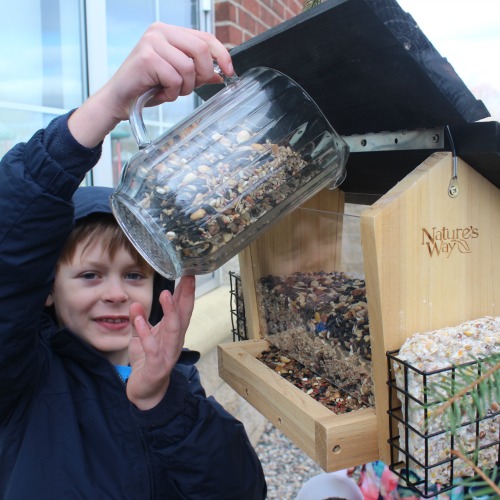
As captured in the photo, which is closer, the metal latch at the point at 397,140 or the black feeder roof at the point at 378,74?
the black feeder roof at the point at 378,74

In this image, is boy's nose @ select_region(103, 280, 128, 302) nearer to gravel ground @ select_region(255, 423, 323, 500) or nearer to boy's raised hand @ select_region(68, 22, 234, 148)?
boy's raised hand @ select_region(68, 22, 234, 148)

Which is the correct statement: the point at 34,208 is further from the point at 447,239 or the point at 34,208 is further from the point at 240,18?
the point at 240,18

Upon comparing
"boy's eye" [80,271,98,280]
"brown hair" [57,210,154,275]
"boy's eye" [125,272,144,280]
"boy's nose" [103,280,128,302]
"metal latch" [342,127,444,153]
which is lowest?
"boy's nose" [103,280,128,302]

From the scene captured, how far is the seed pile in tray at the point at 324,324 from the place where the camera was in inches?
27.3

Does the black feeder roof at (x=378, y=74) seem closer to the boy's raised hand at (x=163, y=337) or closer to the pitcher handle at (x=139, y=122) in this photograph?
the pitcher handle at (x=139, y=122)

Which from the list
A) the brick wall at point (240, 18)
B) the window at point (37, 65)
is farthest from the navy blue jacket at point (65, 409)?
the brick wall at point (240, 18)

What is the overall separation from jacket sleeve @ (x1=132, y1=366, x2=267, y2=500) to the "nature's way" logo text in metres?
0.44

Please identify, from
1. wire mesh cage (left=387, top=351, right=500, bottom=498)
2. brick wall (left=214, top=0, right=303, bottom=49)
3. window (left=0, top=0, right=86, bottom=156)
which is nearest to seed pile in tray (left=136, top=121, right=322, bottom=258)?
wire mesh cage (left=387, top=351, right=500, bottom=498)

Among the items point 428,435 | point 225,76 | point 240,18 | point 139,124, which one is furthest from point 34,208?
point 240,18

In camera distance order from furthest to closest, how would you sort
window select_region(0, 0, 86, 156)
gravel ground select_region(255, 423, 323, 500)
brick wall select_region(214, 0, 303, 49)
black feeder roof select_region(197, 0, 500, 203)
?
brick wall select_region(214, 0, 303, 49) → gravel ground select_region(255, 423, 323, 500) → window select_region(0, 0, 86, 156) → black feeder roof select_region(197, 0, 500, 203)

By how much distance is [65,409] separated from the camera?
887 millimetres

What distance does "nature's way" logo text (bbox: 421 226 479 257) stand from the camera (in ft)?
1.95

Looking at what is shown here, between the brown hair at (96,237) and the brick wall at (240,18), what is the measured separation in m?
1.45

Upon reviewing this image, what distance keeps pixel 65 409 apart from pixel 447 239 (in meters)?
0.67
